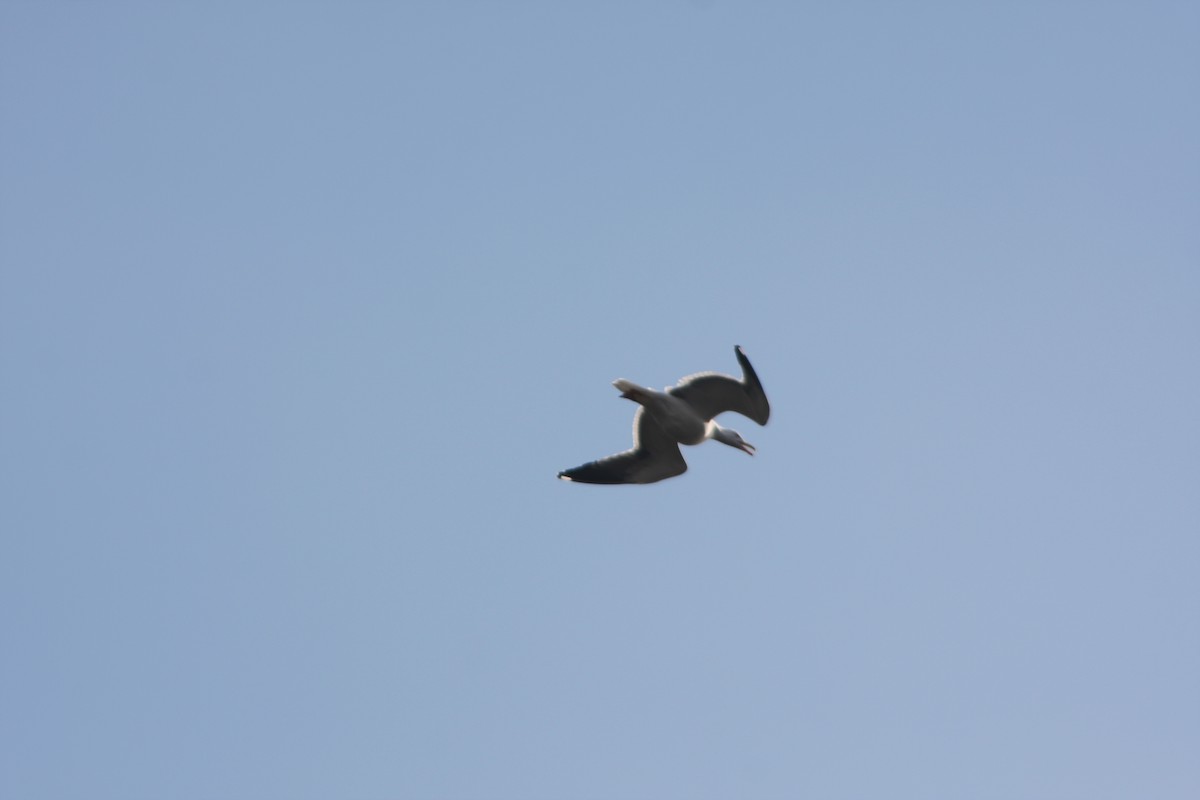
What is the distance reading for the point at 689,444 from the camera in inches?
1057

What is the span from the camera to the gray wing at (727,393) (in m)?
25.8

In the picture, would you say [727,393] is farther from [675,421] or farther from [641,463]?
[641,463]

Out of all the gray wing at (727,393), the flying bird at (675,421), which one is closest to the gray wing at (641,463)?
the flying bird at (675,421)

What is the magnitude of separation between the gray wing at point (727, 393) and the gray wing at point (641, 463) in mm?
997

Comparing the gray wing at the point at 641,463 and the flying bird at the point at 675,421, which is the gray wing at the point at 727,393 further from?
the gray wing at the point at 641,463

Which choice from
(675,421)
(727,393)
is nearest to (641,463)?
(675,421)

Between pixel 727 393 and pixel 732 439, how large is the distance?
137cm

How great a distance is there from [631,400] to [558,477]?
102 inches

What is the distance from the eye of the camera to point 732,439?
27156 mm

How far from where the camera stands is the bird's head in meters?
27.0

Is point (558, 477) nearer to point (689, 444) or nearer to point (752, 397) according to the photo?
point (689, 444)

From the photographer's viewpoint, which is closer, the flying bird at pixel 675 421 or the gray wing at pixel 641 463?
the flying bird at pixel 675 421

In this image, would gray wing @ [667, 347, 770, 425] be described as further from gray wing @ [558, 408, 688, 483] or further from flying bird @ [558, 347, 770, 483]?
gray wing @ [558, 408, 688, 483]

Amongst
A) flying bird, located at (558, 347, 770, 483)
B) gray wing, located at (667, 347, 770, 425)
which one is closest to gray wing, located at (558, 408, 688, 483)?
flying bird, located at (558, 347, 770, 483)
